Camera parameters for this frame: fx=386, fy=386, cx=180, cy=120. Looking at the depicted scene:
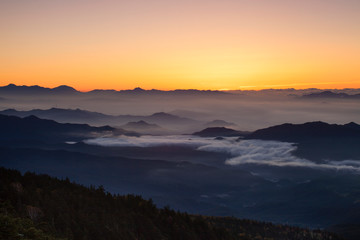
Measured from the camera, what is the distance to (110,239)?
1606 inches

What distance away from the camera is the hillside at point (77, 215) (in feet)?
111

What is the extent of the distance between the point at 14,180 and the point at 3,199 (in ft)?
25.4

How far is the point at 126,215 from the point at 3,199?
58.0 ft

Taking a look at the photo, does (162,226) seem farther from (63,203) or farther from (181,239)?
(63,203)

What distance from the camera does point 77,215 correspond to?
42250 millimetres

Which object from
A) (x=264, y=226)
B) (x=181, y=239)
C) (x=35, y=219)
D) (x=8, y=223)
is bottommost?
(x=264, y=226)

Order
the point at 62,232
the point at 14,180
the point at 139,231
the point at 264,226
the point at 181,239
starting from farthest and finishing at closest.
→ the point at 264,226
the point at 181,239
the point at 139,231
the point at 14,180
the point at 62,232

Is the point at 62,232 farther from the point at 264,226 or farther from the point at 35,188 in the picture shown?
the point at 264,226

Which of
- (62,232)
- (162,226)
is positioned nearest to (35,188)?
(62,232)

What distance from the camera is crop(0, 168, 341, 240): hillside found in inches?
1331

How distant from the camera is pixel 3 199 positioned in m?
36.8

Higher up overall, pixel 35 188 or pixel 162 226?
pixel 35 188

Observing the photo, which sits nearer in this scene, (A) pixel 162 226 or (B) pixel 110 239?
(B) pixel 110 239

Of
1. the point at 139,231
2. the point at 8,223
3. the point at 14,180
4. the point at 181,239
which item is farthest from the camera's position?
the point at 181,239
